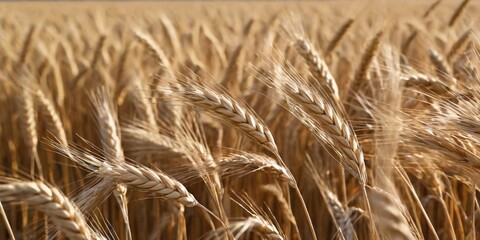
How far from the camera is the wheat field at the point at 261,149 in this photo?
135 centimetres

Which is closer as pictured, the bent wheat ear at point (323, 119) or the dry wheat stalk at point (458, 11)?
the bent wheat ear at point (323, 119)

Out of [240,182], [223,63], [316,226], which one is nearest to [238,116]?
[240,182]

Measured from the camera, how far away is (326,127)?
1.41m

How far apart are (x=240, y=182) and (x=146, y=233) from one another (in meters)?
0.38

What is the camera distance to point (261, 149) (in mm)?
2402

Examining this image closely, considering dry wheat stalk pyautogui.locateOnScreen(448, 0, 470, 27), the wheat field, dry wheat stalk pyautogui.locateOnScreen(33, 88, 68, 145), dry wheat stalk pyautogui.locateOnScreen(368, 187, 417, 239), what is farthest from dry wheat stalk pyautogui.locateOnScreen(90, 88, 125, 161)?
dry wheat stalk pyautogui.locateOnScreen(448, 0, 470, 27)

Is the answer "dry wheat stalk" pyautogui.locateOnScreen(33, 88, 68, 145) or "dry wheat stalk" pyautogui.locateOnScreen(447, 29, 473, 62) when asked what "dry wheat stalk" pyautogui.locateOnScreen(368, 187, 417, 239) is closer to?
"dry wheat stalk" pyautogui.locateOnScreen(33, 88, 68, 145)

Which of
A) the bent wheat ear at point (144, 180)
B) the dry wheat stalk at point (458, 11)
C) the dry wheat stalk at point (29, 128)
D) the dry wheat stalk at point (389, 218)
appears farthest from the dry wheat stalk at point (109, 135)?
the dry wheat stalk at point (458, 11)

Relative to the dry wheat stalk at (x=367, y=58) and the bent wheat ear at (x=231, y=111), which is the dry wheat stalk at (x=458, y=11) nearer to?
the dry wheat stalk at (x=367, y=58)

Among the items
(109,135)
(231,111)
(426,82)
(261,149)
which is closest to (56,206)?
(231,111)

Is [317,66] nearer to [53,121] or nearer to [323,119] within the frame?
[323,119]

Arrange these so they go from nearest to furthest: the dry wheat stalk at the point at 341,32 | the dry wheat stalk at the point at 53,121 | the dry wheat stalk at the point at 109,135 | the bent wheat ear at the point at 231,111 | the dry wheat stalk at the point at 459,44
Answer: the bent wheat ear at the point at 231,111 → the dry wheat stalk at the point at 109,135 → the dry wheat stalk at the point at 53,121 → the dry wheat stalk at the point at 459,44 → the dry wheat stalk at the point at 341,32

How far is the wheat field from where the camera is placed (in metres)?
1.35

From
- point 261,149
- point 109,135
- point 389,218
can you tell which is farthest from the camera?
point 261,149
